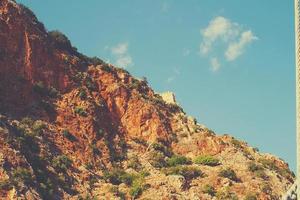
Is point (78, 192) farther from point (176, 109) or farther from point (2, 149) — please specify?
point (176, 109)

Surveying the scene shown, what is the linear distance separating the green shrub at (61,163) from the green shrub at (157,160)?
7174mm

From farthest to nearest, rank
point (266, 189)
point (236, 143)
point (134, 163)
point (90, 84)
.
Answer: point (236, 143) → point (90, 84) → point (134, 163) → point (266, 189)

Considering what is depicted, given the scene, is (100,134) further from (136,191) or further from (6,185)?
(6,185)

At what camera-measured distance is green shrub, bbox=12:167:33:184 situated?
119ft

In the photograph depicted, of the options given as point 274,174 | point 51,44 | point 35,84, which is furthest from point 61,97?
point 274,174

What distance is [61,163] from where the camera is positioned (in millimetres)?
42562

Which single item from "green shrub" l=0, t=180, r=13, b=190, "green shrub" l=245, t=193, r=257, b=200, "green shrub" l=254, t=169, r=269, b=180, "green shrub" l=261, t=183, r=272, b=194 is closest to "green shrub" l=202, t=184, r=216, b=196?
"green shrub" l=245, t=193, r=257, b=200

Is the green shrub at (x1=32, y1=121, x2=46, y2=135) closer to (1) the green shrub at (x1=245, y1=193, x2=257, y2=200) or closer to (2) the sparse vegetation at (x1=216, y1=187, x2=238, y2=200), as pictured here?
(2) the sparse vegetation at (x1=216, y1=187, x2=238, y2=200)

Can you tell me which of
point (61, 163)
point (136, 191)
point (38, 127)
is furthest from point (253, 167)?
point (38, 127)

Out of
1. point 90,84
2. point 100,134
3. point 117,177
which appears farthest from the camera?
point 90,84

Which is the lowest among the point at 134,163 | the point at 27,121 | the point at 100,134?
the point at 134,163

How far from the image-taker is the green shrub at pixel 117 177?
4424cm

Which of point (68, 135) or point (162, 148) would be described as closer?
point (68, 135)

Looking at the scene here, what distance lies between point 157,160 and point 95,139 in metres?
5.25
